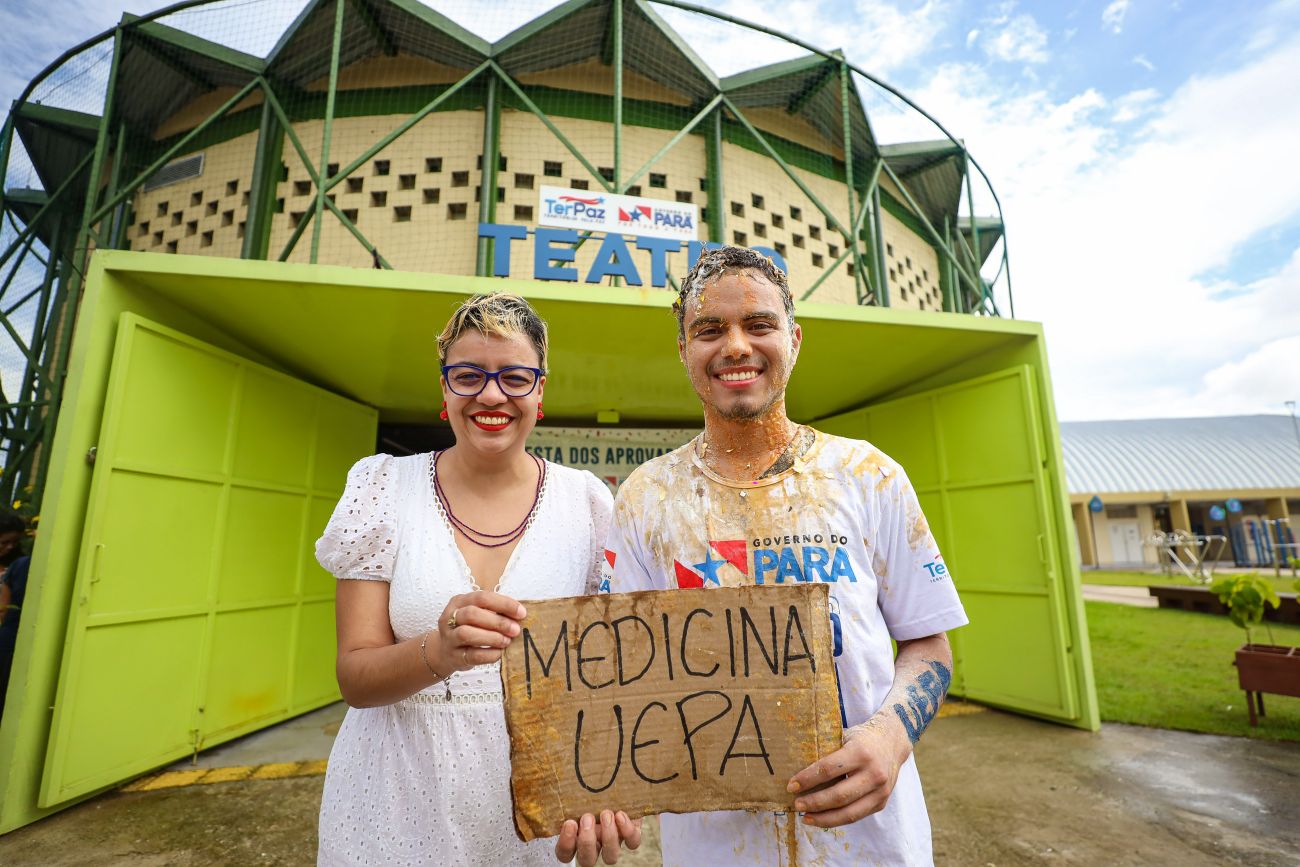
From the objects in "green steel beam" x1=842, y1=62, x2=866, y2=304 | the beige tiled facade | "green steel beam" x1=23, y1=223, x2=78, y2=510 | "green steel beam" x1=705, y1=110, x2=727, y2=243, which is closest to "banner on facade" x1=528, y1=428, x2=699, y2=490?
the beige tiled facade

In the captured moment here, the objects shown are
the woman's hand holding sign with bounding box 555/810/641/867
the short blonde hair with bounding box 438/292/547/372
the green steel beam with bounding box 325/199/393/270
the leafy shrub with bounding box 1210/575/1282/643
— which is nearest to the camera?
the woman's hand holding sign with bounding box 555/810/641/867

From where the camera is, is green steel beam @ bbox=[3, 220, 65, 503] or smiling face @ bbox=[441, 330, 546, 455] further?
green steel beam @ bbox=[3, 220, 65, 503]

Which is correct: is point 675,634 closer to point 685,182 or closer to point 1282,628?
point 685,182

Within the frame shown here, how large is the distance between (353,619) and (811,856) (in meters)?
1.18

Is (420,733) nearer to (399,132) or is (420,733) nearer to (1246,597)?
(1246,597)

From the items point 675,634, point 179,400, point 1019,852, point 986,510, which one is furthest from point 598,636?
point 986,510

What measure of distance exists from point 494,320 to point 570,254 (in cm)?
456

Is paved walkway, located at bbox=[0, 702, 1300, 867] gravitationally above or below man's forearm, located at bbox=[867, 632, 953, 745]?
below

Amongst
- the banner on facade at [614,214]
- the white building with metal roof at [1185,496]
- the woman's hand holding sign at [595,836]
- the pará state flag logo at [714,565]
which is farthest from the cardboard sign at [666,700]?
the white building with metal roof at [1185,496]

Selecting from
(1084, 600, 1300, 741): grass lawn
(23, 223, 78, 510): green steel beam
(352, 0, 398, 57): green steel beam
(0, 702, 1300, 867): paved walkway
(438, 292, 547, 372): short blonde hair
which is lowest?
(0, 702, 1300, 867): paved walkway

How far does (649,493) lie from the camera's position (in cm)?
152

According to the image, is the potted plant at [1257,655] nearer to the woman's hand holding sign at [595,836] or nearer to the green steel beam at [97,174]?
the woman's hand holding sign at [595,836]

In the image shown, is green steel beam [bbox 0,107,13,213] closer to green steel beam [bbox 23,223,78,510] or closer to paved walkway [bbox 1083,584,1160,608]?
green steel beam [bbox 23,223,78,510]

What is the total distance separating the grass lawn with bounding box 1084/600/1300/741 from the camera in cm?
519
